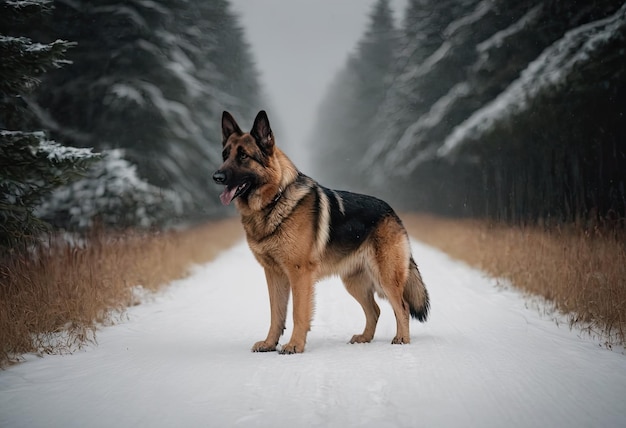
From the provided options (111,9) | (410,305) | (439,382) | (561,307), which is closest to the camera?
(439,382)

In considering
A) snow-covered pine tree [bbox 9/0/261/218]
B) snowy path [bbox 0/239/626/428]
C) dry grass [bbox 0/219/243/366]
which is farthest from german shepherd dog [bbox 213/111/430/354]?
snow-covered pine tree [bbox 9/0/261/218]

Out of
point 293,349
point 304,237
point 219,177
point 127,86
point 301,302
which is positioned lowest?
point 293,349

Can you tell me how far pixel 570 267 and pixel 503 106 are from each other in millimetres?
5471

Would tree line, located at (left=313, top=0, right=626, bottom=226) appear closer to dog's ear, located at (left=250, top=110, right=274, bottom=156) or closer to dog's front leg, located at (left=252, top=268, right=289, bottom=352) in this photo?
dog's front leg, located at (left=252, top=268, right=289, bottom=352)

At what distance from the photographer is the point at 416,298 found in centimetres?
591

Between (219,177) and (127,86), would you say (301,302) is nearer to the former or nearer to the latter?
(219,177)

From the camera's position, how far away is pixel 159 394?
153 inches

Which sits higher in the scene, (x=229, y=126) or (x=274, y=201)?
(x=229, y=126)

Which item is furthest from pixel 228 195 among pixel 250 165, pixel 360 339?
pixel 360 339

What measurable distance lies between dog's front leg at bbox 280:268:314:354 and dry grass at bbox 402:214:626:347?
3.18 meters

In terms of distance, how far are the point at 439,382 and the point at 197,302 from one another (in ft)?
18.0

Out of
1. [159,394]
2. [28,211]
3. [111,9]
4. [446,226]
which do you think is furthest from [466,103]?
[159,394]

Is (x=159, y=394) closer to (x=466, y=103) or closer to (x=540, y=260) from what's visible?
(x=540, y=260)

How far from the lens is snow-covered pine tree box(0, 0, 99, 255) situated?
603 centimetres
